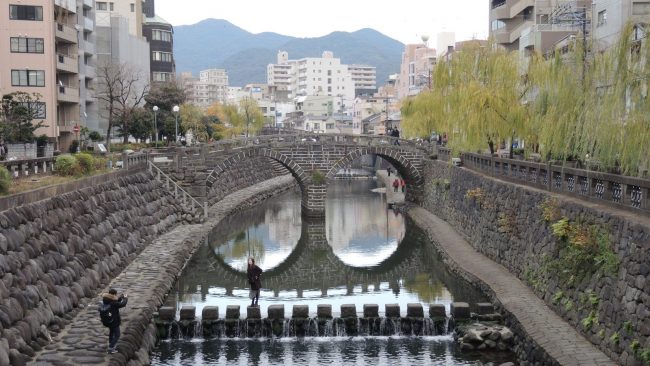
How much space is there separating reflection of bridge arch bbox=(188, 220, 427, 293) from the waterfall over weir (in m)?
6.86

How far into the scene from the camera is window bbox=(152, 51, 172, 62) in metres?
85.8

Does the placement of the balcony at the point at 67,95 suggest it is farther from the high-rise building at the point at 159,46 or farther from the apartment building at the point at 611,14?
the high-rise building at the point at 159,46

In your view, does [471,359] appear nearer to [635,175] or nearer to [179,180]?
[635,175]

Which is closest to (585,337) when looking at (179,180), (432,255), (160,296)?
(160,296)

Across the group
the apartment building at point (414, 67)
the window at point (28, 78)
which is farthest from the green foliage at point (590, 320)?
the apartment building at point (414, 67)

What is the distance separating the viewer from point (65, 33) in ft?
159

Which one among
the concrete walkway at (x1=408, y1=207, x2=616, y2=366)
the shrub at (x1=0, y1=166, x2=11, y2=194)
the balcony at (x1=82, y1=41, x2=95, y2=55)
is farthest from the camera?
the balcony at (x1=82, y1=41, x2=95, y2=55)

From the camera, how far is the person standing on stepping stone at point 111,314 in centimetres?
1569

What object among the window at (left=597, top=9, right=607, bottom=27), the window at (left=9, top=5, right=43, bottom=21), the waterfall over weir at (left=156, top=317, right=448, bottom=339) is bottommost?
the waterfall over weir at (left=156, top=317, right=448, bottom=339)

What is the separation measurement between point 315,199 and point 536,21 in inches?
819

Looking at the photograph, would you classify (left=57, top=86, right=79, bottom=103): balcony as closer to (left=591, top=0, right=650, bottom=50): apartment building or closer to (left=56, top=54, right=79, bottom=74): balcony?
(left=56, top=54, right=79, bottom=74): balcony

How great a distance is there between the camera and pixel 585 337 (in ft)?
53.2

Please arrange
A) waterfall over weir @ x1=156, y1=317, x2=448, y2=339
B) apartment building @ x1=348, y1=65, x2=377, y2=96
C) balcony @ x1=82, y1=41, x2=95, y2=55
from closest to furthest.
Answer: waterfall over weir @ x1=156, y1=317, x2=448, y2=339 < balcony @ x1=82, y1=41, x2=95, y2=55 < apartment building @ x1=348, y1=65, x2=377, y2=96

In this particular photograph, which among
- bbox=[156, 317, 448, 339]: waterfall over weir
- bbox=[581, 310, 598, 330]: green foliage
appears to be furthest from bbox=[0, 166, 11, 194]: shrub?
bbox=[581, 310, 598, 330]: green foliage
